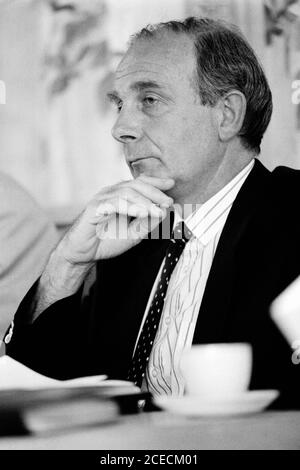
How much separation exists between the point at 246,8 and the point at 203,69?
2.77 ft

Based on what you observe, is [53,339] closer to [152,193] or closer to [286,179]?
[152,193]

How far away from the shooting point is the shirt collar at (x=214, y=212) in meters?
1.52

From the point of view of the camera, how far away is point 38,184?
8.80ft

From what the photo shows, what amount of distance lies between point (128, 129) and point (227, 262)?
1.26ft

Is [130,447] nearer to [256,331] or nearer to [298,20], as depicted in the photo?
[256,331]

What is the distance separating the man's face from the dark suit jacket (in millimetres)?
125

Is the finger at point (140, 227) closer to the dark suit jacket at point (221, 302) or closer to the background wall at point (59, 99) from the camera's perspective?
the dark suit jacket at point (221, 302)

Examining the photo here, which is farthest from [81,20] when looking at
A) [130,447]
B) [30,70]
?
[130,447]

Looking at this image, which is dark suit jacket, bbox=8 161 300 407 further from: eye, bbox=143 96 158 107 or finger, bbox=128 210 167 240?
eye, bbox=143 96 158 107

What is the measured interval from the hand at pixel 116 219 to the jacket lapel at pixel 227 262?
141 mm

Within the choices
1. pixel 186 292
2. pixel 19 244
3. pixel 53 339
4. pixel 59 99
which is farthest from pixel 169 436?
pixel 59 99

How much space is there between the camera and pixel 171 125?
1.53 m

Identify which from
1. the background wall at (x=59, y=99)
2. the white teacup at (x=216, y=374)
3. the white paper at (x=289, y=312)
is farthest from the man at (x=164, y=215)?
the background wall at (x=59, y=99)
